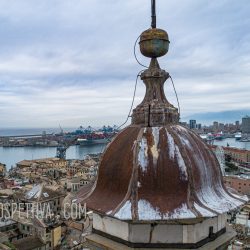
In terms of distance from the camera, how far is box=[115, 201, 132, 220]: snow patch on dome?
3.77 m

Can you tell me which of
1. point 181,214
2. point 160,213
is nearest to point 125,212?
point 160,213

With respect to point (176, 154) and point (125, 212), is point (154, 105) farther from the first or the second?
point (125, 212)

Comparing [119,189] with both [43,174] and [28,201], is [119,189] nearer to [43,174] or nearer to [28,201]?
[28,201]

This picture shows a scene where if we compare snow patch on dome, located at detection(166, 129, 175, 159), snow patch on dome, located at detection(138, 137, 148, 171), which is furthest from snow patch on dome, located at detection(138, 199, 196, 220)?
snow patch on dome, located at detection(166, 129, 175, 159)

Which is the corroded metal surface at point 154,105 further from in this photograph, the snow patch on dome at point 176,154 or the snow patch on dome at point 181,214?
the snow patch on dome at point 181,214

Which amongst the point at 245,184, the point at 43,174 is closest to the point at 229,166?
the point at 245,184

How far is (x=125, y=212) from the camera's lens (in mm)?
3826

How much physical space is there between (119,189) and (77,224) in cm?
2633

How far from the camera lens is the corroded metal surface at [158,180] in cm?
388

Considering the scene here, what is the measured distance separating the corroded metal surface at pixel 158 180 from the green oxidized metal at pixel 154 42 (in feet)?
3.33

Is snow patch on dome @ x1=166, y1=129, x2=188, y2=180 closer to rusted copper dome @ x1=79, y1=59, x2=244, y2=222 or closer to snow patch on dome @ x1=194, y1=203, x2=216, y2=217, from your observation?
rusted copper dome @ x1=79, y1=59, x2=244, y2=222

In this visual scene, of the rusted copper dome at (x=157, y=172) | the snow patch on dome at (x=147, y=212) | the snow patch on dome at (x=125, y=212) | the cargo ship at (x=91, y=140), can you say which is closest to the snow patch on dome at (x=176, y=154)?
the rusted copper dome at (x=157, y=172)

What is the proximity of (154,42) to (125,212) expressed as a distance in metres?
2.22

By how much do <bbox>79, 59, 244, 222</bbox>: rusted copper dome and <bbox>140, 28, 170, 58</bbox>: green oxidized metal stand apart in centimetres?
18
